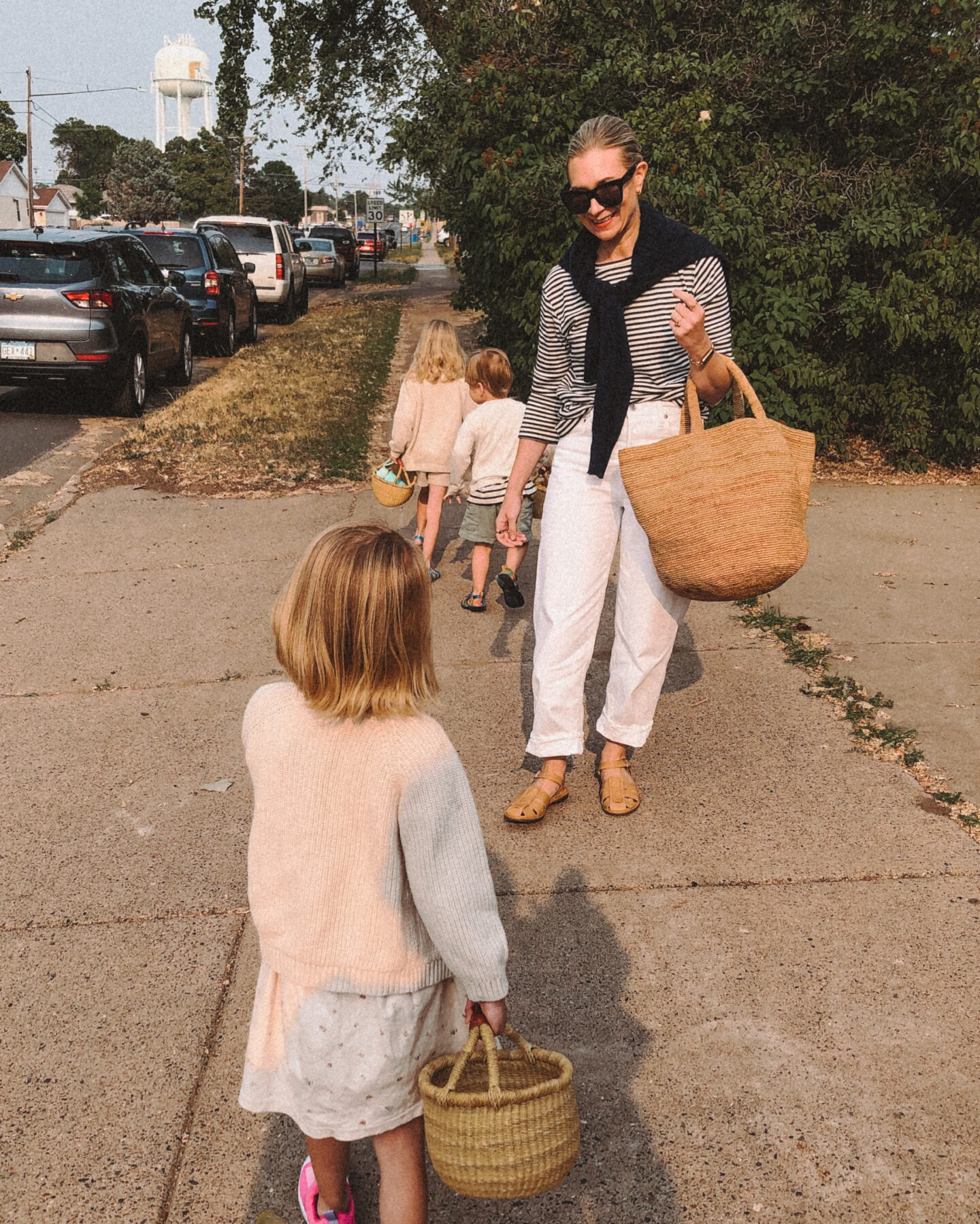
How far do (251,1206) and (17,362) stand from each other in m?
10.9

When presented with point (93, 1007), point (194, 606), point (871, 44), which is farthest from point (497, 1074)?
point (871, 44)

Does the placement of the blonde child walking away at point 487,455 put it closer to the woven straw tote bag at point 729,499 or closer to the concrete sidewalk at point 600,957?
the concrete sidewalk at point 600,957

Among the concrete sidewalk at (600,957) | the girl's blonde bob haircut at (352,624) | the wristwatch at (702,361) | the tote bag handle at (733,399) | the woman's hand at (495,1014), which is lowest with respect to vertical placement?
the concrete sidewalk at (600,957)

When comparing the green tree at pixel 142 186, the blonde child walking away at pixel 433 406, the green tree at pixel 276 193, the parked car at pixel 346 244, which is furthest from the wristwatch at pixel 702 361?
the green tree at pixel 142 186

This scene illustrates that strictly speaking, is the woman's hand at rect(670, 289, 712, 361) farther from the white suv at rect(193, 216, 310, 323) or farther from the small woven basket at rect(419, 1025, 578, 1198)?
the white suv at rect(193, 216, 310, 323)

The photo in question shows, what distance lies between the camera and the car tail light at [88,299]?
38.5 feet

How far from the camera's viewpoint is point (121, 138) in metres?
146

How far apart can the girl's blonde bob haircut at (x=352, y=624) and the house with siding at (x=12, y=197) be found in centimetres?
8351

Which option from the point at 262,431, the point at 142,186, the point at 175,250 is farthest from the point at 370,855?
the point at 142,186

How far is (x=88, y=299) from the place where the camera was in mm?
11781

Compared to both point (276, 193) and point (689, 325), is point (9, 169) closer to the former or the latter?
point (276, 193)

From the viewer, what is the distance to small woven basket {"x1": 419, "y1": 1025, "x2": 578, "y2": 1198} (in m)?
1.80

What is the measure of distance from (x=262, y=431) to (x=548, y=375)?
293 inches

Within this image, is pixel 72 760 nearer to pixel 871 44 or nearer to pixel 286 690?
pixel 286 690
